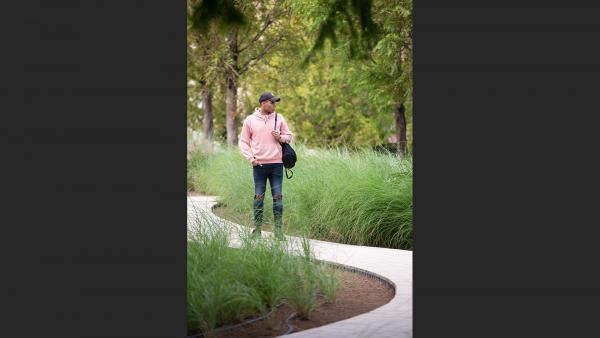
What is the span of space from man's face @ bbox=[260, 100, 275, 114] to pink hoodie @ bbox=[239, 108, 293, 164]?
0.06m

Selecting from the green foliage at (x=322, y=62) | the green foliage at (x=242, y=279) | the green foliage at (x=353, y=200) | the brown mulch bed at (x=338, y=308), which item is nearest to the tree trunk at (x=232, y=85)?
the green foliage at (x=322, y=62)

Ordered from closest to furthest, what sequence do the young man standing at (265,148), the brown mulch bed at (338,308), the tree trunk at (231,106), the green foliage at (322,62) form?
the green foliage at (322,62)
the brown mulch bed at (338,308)
the young man standing at (265,148)
the tree trunk at (231,106)

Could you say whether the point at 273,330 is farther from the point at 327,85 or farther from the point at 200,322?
the point at 327,85

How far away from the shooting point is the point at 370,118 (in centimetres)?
2981

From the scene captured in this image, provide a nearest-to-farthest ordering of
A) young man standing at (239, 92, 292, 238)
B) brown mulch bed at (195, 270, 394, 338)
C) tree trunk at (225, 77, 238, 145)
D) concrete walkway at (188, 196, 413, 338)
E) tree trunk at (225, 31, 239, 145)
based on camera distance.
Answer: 1. concrete walkway at (188, 196, 413, 338)
2. brown mulch bed at (195, 270, 394, 338)
3. young man standing at (239, 92, 292, 238)
4. tree trunk at (225, 31, 239, 145)
5. tree trunk at (225, 77, 238, 145)

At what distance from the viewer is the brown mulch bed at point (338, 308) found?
18.4 ft

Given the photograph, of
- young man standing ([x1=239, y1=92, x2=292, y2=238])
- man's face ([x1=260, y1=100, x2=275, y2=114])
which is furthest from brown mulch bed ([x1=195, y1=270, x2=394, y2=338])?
man's face ([x1=260, y1=100, x2=275, y2=114])

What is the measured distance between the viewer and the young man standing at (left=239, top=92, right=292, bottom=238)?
9531 mm

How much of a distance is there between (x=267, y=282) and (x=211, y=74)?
16.0 metres

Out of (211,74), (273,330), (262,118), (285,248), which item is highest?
(211,74)

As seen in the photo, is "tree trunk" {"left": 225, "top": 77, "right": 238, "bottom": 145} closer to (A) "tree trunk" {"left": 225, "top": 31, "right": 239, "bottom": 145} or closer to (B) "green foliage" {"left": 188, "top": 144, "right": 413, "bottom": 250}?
(A) "tree trunk" {"left": 225, "top": 31, "right": 239, "bottom": 145}

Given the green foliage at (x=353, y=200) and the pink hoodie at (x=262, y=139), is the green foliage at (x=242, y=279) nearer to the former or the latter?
the green foliage at (x=353, y=200)

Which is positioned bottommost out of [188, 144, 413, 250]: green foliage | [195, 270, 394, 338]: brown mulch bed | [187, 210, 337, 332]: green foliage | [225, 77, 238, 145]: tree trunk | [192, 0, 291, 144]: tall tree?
[195, 270, 394, 338]: brown mulch bed

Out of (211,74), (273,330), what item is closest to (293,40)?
(211,74)
